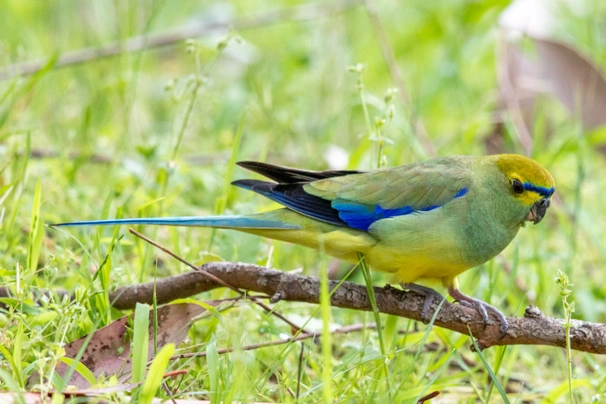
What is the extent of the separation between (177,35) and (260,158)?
195cm

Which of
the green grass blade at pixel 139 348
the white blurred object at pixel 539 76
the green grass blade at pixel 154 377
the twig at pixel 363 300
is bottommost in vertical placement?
the green grass blade at pixel 154 377

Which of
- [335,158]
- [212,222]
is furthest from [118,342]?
[335,158]

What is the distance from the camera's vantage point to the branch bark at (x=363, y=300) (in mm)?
2619

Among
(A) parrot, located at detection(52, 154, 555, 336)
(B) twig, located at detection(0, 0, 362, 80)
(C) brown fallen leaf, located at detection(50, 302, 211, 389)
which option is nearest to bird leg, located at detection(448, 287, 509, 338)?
(A) parrot, located at detection(52, 154, 555, 336)

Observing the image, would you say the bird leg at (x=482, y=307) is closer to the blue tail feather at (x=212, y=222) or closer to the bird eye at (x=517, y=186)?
the bird eye at (x=517, y=186)

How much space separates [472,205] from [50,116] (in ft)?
9.94

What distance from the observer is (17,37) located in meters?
5.99

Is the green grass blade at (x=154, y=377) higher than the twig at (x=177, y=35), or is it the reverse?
the twig at (x=177, y=35)

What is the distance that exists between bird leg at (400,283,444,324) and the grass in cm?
12

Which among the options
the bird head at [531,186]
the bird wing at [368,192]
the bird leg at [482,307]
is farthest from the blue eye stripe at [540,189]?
the bird leg at [482,307]

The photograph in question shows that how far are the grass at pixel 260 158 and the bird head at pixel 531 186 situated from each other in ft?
0.77

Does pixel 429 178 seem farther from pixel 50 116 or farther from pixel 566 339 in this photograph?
pixel 50 116

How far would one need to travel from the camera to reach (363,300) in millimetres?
2867

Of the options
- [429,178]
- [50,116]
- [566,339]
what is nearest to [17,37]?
[50,116]
